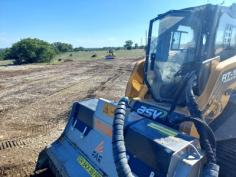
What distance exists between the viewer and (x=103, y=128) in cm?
289

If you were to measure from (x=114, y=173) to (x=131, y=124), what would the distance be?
47 centimetres

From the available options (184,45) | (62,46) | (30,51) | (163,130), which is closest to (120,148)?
(163,130)

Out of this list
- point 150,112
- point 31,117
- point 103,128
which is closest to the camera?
point 150,112

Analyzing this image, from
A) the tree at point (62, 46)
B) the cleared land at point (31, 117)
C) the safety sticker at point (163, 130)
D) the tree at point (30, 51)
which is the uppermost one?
the safety sticker at point (163, 130)

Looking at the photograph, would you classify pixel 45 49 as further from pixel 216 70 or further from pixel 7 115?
pixel 216 70

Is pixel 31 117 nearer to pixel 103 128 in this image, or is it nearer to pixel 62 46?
pixel 103 128

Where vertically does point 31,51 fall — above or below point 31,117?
below

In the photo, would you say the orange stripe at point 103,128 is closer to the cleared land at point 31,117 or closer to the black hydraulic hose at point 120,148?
the black hydraulic hose at point 120,148

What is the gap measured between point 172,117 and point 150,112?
0.88 feet

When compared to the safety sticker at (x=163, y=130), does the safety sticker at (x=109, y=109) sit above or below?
below

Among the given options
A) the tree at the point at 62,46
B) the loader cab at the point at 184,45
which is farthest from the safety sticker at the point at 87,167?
the tree at the point at 62,46

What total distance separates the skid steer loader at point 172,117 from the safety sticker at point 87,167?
0.03 feet

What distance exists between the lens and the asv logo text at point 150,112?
104 inches

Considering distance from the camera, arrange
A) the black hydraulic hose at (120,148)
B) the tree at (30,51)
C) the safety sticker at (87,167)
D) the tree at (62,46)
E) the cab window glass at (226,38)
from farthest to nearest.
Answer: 1. the tree at (62,46)
2. the tree at (30,51)
3. the cab window glass at (226,38)
4. the safety sticker at (87,167)
5. the black hydraulic hose at (120,148)
